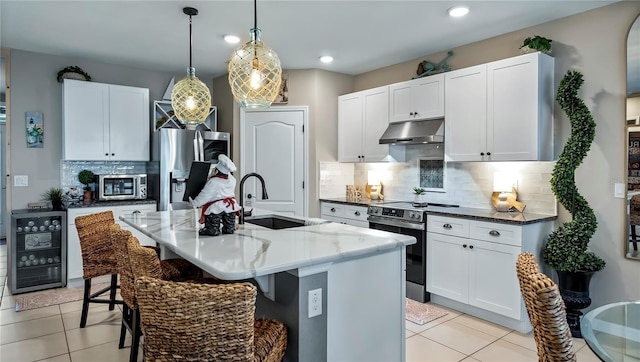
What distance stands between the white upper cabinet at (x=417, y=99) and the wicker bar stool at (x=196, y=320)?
3.34 m

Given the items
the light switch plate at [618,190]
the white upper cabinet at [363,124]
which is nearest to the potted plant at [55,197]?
the white upper cabinet at [363,124]

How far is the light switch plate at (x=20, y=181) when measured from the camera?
4535 millimetres

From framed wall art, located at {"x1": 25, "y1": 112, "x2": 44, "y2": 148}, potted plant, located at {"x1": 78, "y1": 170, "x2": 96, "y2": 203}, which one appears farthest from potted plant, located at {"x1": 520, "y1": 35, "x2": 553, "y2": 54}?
framed wall art, located at {"x1": 25, "y1": 112, "x2": 44, "y2": 148}

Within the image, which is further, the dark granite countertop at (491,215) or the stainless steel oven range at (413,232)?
the stainless steel oven range at (413,232)

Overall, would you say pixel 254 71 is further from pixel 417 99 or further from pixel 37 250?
pixel 37 250

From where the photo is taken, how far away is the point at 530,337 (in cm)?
324

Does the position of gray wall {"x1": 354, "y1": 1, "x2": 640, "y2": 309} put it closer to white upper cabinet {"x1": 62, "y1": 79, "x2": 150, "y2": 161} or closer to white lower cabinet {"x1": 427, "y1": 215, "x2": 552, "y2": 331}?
white lower cabinet {"x1": 427, "y1": 215, "x2": 552, "y2": 331}

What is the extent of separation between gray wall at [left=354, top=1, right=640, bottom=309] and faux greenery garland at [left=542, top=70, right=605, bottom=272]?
7.4 inches

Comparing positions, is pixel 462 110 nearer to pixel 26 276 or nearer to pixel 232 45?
pixel 232 45

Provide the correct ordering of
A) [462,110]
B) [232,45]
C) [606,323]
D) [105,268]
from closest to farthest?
[606,323] → [105,268] → [462,110] → [232,45]

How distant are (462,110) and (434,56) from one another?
97 cm

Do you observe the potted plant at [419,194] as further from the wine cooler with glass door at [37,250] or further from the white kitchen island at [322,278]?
the wine cooler with glass door at [37,250]

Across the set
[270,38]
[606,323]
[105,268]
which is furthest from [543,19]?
[105,268]

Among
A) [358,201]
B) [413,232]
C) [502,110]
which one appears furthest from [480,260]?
[358,201]
